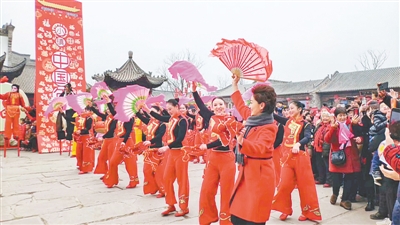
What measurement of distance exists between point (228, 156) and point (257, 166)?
1.12 metres

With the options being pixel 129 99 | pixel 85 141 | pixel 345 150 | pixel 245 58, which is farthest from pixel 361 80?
pixel 245 58

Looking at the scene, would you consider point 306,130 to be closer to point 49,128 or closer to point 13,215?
point 13,215

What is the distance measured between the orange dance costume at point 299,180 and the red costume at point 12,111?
1194 cm

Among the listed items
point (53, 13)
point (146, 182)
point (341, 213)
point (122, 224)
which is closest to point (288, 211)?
point (341, 213)

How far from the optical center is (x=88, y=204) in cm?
516

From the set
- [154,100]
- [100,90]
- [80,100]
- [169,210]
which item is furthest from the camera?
[80,100]

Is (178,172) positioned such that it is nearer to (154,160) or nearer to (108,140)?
(154,160)

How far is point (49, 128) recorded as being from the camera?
491 inches

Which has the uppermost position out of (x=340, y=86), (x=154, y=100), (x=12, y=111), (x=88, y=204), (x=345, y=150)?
(x=340, y=86)

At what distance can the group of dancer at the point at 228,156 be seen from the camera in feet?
8.46

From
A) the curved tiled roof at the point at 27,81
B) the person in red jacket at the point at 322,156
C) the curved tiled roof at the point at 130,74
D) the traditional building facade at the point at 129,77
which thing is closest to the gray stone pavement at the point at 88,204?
the person in red jacket at the point at 322,156

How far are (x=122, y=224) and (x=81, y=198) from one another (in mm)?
1785

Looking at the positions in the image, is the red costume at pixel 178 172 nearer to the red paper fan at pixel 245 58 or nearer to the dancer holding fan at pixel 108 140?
the red paper fan at pixel 245 58

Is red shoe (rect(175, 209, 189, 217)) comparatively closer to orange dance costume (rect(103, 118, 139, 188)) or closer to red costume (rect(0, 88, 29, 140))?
orange dance costume (rect(103, 118, 139, 188))
